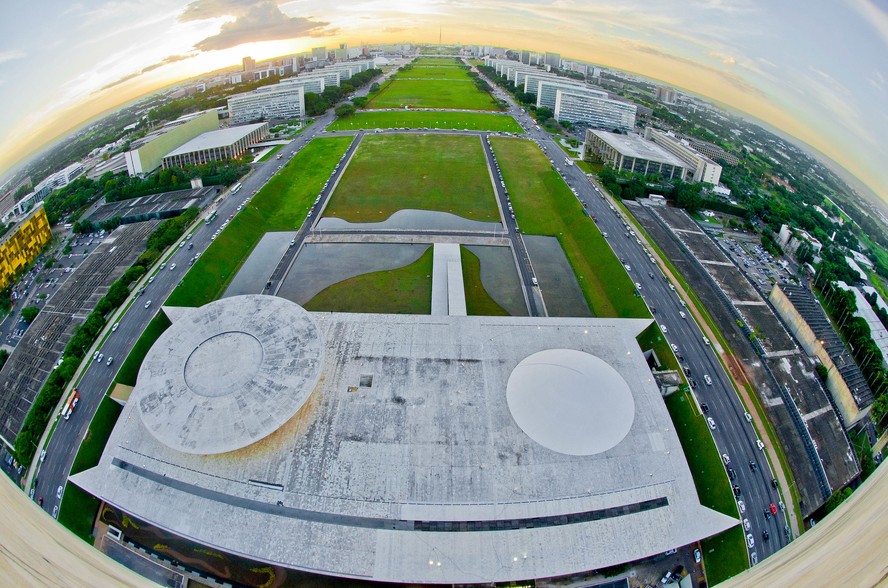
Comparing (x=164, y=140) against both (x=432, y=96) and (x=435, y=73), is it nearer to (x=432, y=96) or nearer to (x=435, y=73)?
(x=432, y=96)

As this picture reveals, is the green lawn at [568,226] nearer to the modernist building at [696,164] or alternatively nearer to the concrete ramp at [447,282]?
the concrete ramp at [447,282]

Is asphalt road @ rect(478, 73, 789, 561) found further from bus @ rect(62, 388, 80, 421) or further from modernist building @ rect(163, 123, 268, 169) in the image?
modernist building @ rect(163, 123, 268, 169)

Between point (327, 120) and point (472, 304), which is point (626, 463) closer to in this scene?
point (472, 304)

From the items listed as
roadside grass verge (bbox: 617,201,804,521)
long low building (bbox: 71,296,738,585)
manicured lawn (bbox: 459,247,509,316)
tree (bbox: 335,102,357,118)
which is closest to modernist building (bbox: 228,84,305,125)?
tree (bbox: 335,102,357,118)

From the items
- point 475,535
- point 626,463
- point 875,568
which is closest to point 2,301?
point 475,535

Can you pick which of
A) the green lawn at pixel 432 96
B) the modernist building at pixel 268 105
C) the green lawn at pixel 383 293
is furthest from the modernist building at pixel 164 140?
the green lawn at pixel 383 293

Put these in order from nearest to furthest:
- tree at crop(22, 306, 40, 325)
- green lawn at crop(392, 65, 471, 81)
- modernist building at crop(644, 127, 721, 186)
→ 1. tree at crop(22, 306, 40, 325)
2. modernist building at crop(644, 127, 721, 186)
3. green lawn at crop(392, 65, 471, 81)
